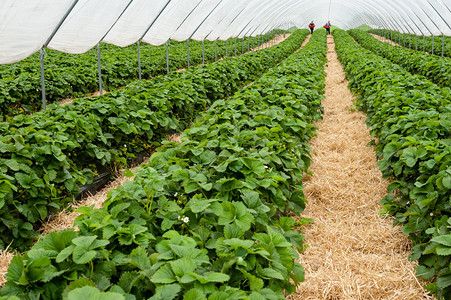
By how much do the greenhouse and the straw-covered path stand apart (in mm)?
16

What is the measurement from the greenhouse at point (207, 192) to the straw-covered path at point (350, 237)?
0.02m

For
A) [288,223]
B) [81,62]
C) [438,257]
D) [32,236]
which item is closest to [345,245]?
[438,257]

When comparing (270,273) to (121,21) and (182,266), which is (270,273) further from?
(121,21)

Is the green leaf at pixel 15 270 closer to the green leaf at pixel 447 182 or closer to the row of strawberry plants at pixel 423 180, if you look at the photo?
the row of strawberry plants at pixel 423 180

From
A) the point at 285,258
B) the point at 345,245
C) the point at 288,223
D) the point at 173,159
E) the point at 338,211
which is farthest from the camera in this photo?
the point at 338,211

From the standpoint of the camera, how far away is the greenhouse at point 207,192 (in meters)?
1.82

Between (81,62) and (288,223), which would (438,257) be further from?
(81,62)

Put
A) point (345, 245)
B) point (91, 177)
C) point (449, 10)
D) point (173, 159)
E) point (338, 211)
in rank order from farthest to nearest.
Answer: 1. point (449, 10)
2. point (91, 177)
3. point (338, 211)
4. point (345, 245)
5. point (173, 159)

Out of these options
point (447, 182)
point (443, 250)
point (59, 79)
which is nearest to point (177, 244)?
point (443, 250)

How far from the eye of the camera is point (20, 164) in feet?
11.5

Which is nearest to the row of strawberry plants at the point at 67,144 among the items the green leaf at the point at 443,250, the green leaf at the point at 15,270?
the green leaf at the point at 15,270

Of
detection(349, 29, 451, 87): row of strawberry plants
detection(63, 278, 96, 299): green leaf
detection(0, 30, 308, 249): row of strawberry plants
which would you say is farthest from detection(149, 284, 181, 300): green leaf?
detection(349, 29, 451, 87): row of strawberry plants

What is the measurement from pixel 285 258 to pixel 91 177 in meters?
3.19

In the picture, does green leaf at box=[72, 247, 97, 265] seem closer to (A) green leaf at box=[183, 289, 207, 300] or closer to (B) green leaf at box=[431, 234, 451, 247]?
(A) green leaf at box=[183, 289, 207, 300]
